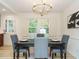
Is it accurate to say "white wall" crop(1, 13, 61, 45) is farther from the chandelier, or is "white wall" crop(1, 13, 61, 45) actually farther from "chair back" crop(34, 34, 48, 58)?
"chair back" crop(34, 34, 48, 58)

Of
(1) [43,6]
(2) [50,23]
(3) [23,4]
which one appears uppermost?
(3) [23,4]

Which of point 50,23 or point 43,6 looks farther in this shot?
point 50,23

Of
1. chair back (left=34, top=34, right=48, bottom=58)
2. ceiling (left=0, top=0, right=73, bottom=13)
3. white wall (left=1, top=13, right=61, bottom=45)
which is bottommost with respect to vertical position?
chair back (left=34, top=34, right=48, bottom=58)

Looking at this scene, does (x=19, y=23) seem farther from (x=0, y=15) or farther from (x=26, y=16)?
(x=0, y=15)

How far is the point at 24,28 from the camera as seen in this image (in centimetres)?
1102

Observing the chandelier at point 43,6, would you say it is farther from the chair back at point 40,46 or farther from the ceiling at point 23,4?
the chair back at point 40,46

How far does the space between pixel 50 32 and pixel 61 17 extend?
1222 millimetres

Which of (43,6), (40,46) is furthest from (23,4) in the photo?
(40,46)

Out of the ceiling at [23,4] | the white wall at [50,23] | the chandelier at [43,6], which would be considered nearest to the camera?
the chandelier at [43,6]

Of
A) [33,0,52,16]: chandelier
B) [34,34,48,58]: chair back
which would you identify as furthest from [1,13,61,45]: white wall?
[34,34,48,58]: chair back

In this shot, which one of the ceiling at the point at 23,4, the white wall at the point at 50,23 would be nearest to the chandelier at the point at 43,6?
the ceiling at the point at 23,4

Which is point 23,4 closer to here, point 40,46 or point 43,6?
point 43,6

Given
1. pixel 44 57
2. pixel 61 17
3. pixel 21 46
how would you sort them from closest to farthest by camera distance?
1. pixel 44 57
2. pixel 21 46
3. pixel 61 17

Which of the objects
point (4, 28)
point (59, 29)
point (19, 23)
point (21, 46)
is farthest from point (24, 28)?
point (21, 46)
